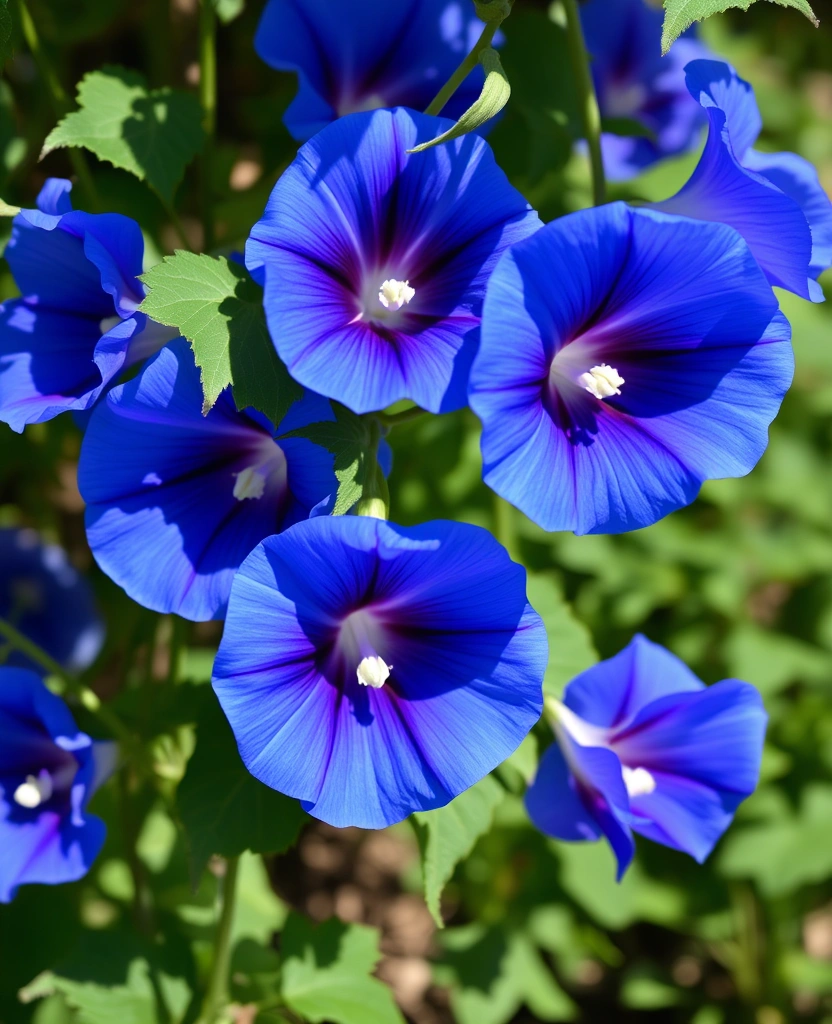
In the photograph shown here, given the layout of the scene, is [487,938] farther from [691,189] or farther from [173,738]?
[691,189]

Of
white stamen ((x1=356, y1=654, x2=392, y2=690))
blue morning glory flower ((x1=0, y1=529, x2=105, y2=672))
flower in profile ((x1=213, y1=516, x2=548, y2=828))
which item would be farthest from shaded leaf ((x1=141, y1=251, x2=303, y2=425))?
blue morning glory flower ((x1=0, y1=529, x2=105, y2=672))

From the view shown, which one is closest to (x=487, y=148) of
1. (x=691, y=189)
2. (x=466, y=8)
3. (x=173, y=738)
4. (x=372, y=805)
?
(x=691, y=189)

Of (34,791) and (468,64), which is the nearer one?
(468,64)

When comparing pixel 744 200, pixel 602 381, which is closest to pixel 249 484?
pixel 602 381

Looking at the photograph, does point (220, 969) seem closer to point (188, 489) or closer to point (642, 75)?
point (188, 489)

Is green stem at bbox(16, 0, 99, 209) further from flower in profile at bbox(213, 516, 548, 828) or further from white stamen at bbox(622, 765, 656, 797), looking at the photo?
white stamen at bbox(622, 765, 656, 797)

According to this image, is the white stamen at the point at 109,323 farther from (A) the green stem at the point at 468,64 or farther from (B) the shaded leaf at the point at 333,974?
(B) the shaded leaf at the point at 333,974

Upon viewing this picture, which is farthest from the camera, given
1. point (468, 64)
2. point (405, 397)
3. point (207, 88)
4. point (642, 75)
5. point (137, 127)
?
point (642, 75)
